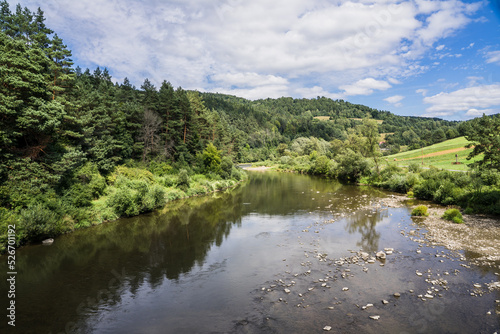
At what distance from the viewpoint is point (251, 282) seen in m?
16.1

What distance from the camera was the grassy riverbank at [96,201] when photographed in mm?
21156

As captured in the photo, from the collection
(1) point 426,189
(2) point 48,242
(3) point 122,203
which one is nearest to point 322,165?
(1) point 426,189

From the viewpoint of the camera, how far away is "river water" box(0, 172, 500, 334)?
12.2m

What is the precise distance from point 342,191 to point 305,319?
39.0m

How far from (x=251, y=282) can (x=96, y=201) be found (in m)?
23.6

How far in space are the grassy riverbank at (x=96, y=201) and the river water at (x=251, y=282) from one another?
4.38ft

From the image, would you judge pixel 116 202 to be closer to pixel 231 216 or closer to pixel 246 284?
pixel 231 216

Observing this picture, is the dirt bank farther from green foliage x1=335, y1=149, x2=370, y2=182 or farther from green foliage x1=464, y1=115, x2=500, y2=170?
green foliage x1=335, y1=149, x2=370, y2=182

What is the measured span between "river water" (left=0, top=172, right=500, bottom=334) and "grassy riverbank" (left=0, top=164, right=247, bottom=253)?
133 centimetres

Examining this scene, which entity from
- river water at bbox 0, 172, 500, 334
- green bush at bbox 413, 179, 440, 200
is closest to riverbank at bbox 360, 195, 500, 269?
river water at bbox 0, 172, 500, 334

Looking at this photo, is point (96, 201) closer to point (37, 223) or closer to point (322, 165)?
point (37, 223)

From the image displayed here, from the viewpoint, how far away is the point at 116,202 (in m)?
30.4

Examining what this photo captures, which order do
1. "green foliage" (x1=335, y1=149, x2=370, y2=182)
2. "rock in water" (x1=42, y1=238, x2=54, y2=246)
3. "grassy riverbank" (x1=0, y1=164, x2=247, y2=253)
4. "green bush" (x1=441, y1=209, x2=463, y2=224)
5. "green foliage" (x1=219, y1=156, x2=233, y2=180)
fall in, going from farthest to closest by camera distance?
"green foliage" (x1=219, y1=156, x2=233, y2=180), "green foliage" (x1=335, y1=149, x2=370, y2=182), "green bush" (x1=441, y1=209, x2=463, y2=224), "rock in water" (x1=42, y1=238, x2=54, y2=246), "grassy riverbank" (x1=0, y1=164, x2=247, y2=253)

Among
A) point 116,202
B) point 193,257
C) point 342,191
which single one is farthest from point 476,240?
point 116,202
